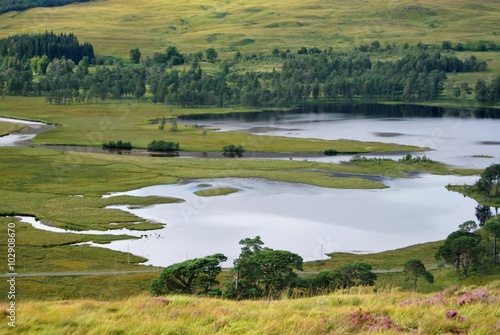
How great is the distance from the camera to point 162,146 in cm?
10531

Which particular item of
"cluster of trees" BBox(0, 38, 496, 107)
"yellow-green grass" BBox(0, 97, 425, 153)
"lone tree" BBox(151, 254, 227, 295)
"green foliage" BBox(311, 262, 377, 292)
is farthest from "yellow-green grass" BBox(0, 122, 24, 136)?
"green foliage" BBox(311, 262, 377, 292)

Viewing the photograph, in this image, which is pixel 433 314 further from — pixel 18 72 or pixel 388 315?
pixel 18 72

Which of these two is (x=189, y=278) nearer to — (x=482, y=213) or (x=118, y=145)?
(x=482, y=213)

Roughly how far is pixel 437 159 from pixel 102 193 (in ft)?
144

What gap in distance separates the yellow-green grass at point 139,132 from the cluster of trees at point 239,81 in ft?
23.9

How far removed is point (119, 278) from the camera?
4775 centimetres

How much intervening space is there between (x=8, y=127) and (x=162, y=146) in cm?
3461

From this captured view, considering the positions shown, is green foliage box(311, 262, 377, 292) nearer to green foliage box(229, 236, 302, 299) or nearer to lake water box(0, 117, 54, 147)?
green foliage box(229, 236, 302, 299)

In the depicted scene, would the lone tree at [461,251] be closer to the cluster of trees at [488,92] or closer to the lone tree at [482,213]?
the lone tree at [482,213]

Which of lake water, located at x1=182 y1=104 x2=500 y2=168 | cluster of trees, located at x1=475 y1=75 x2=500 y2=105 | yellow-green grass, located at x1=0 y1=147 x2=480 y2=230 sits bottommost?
yellow-green grass, located at x1=0 y1=147 x2=480 y2=230

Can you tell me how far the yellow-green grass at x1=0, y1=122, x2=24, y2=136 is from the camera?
12103 cm

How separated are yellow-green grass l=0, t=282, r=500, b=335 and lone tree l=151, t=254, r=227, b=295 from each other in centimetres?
1754

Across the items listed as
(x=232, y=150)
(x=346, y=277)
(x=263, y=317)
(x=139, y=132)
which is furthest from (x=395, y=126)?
(x=263, y=317)

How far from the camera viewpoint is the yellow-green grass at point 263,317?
1570cm
